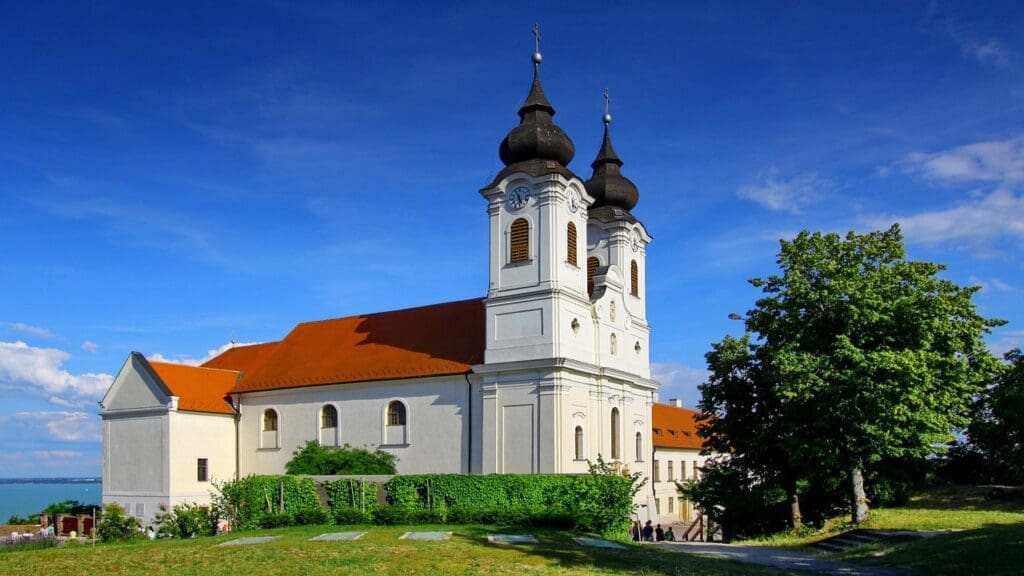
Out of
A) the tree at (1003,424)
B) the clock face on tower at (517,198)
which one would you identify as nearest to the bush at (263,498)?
the clock face on tower at (517,198)

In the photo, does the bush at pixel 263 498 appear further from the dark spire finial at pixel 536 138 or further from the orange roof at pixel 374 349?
the dark spire finial at pixel 536 138

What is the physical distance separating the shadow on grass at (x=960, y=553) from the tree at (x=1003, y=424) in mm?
10811

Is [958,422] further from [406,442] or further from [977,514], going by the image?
[406,442]

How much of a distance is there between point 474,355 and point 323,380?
7775 mm

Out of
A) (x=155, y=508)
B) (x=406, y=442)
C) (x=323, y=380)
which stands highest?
(x=323, y=380)

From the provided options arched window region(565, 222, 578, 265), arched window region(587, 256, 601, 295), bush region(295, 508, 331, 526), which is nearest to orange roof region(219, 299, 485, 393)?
arched window region(565, 222, 578, 265)

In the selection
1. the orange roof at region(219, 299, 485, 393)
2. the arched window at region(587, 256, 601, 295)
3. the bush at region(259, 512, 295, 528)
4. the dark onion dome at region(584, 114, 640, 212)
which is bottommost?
the bush at region(259, 512, 295, 528)

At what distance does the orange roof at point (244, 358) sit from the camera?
4695 cm

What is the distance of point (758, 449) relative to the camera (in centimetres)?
3306

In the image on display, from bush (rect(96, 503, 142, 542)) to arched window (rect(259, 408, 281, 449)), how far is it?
13.0 m

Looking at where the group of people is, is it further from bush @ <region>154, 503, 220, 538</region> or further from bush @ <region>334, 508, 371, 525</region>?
bush @ <region>154, 503, 220, 538</region>

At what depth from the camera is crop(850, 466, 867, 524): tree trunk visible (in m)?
29.7

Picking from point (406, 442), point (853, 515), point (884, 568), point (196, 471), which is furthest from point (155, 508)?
point (884, 568)

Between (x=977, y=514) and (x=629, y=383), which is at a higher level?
(x=629, y=383)
